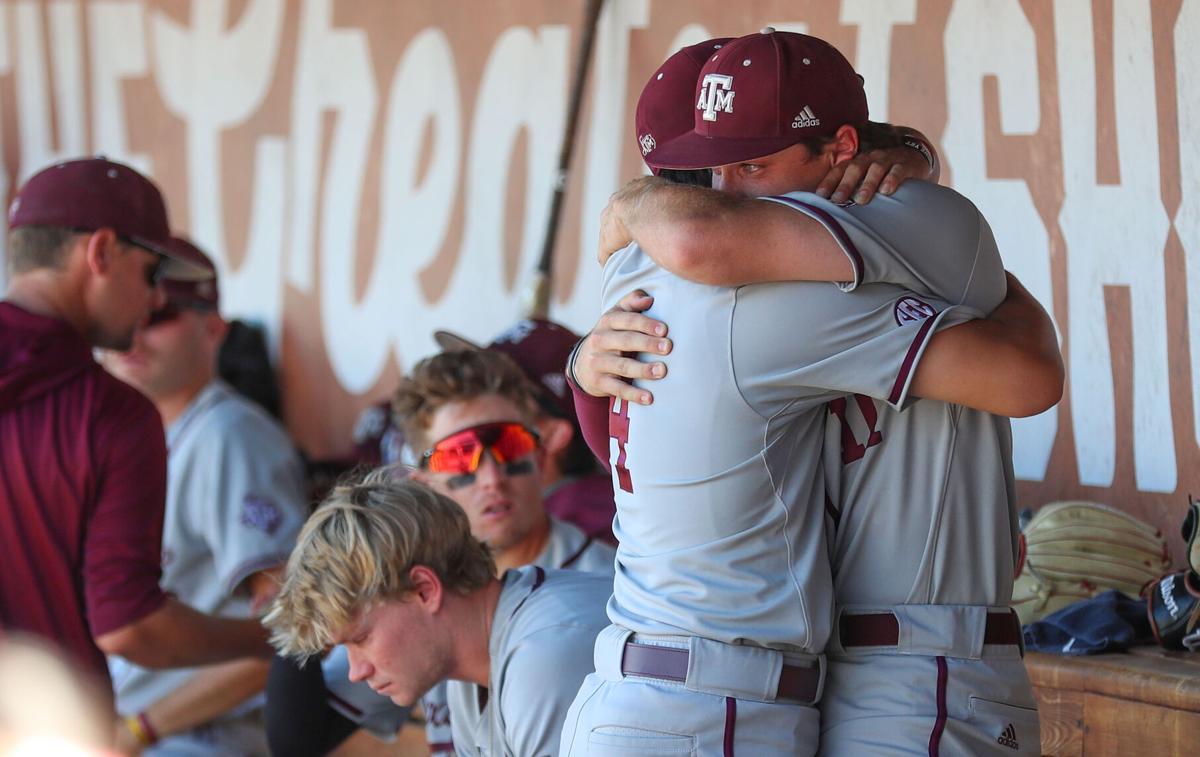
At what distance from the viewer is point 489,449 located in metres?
2.89

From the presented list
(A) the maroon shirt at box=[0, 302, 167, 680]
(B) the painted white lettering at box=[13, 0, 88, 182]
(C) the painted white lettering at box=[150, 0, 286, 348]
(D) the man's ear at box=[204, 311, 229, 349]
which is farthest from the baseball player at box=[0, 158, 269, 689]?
(B) the painted white lettering at box=[13, 0, 88, 182]

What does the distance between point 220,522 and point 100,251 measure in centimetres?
92

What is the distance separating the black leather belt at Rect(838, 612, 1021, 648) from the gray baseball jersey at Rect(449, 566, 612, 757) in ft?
1.85

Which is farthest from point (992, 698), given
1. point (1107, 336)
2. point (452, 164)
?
point (452, 164)

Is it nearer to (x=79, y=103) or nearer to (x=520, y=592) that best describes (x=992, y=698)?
(x=520, y=592)

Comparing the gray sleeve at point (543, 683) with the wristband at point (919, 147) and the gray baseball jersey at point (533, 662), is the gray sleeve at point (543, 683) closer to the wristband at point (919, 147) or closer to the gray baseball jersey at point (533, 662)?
the gray baseball jersey at point (533, 662)

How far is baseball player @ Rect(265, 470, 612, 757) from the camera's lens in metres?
2.20

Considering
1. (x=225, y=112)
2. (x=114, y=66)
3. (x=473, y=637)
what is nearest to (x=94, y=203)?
(x=473, y=637)

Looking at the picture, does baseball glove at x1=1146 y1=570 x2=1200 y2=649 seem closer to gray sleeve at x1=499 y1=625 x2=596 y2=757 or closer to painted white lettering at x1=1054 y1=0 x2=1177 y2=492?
painted white lettering at x1=1054 y1=0 x2=1177 y2=492

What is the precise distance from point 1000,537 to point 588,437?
0.58m

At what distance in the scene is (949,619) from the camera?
1688 mm

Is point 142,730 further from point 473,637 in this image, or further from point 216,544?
point 473,637

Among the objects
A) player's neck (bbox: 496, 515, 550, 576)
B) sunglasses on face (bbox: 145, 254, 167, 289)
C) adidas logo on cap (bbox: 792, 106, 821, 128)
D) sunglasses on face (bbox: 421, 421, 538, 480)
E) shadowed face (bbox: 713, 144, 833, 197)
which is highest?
adidas logo on cap (bbox: 792, 106, 821, 128)

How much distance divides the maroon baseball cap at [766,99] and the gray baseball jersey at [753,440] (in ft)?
0.58
